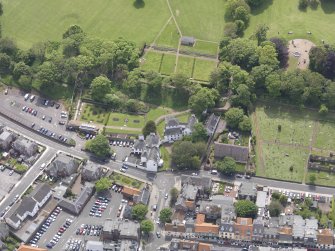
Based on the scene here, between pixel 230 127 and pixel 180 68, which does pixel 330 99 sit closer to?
pixel 230 127

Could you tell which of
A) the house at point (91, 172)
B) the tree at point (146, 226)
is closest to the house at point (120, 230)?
the tree at point (146, 226)

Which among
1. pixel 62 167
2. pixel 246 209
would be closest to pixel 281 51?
pixel 246 209

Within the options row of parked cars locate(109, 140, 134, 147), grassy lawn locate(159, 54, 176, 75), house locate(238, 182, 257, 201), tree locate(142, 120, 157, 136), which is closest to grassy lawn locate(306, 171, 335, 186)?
house locate(238, 182, 257, 201)

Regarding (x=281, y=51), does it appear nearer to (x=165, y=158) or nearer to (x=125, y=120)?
(x=165, y=158)

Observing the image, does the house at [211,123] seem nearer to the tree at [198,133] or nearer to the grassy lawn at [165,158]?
the tree at [198,133]

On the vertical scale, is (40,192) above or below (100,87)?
below

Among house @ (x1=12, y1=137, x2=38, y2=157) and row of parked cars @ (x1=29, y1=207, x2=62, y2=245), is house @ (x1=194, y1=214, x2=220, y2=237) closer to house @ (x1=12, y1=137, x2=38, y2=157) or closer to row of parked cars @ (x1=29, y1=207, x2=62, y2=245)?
row of parked cars @ (x1=29, y1=207, x2=62, y2=245)
